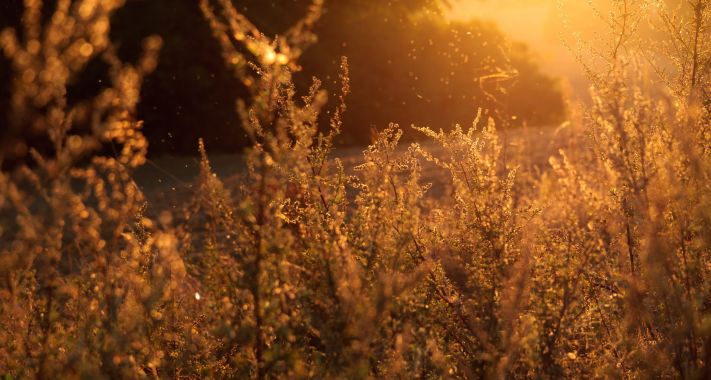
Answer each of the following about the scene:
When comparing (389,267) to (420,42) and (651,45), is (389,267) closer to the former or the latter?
(651,45)

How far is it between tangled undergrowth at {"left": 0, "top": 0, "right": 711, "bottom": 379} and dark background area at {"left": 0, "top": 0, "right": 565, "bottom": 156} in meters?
7.75

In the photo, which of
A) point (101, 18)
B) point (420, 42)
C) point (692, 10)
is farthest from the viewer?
point (420, 42)

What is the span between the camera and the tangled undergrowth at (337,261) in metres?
2.67

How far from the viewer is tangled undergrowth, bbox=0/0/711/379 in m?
2.67

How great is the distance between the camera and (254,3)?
12664mm

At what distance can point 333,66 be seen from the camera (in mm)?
13414

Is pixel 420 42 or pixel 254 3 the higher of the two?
pixel 420 42

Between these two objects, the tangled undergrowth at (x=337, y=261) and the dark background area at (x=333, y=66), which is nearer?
the tangled undergrowth at (x=337, y=261)

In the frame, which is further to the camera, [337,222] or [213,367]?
[213,367]

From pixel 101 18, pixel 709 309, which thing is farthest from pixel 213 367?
pixel 709 309

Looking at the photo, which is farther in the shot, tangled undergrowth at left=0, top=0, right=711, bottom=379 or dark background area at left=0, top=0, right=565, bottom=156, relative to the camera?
dark background area at left=0, top=0, right=565, bottom=156

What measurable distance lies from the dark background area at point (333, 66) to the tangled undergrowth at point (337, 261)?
775 centimetres

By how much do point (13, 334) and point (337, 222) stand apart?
1514 mm

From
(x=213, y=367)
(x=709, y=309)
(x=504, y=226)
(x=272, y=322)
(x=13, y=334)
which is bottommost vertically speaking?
(x=13, y=334)
